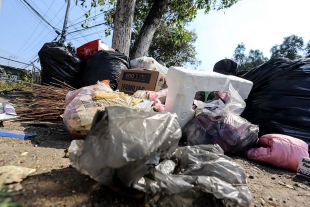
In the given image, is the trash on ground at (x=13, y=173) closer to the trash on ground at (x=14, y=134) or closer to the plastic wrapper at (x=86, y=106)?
the plastic wrapper at (x=86, y=106)

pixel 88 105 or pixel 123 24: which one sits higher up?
pixel 123 24

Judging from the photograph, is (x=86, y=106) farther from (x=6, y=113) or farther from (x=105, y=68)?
(x=105, y=68)

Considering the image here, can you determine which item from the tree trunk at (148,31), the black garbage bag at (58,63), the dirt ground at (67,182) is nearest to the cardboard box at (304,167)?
the dirt ground at (67,182)

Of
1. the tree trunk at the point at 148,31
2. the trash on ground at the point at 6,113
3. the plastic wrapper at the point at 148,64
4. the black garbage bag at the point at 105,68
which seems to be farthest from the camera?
the tree trunk at the point at 148,31

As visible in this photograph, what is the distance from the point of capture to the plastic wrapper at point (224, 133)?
5.26 ft

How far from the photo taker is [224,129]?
1626 millimetres

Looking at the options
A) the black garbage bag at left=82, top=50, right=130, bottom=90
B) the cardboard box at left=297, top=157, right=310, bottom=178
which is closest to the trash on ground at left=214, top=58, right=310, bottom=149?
the cardboard box at left=297, top=157, right=310, bottom=178

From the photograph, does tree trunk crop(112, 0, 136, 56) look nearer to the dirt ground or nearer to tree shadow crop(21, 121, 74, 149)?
tree shadow crop(21, 121, 74, 149)

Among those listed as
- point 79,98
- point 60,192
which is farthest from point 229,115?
point 60,192

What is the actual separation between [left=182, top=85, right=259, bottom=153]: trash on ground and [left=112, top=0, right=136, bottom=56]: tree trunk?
6.73 feet

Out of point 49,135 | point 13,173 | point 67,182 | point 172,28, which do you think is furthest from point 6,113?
point 172,28

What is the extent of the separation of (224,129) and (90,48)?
7.72 feet

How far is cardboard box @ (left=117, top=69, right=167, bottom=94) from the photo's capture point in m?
2.36

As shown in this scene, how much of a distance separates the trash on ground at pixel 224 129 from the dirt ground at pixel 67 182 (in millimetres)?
147
